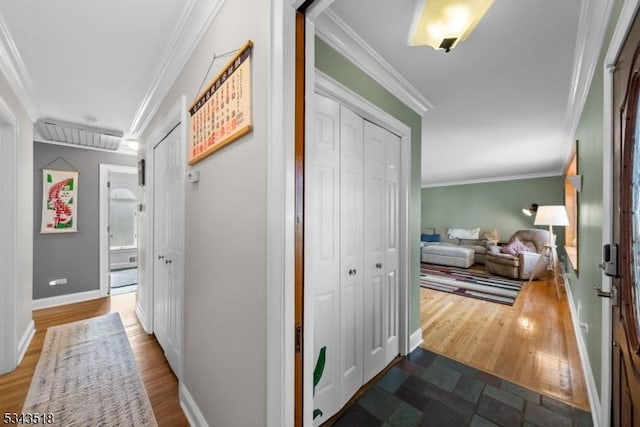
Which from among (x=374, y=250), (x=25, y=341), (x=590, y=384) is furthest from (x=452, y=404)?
(x=25, y=341)

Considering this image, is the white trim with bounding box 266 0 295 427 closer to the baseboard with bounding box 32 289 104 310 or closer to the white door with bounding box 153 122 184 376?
the white door with bounding box 153 122 184 376

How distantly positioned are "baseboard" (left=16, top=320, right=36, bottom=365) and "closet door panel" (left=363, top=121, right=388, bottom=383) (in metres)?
2.87

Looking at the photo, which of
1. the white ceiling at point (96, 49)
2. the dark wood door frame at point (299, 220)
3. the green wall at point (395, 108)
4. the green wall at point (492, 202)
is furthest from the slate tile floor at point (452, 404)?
the green wall at point (492, 202)

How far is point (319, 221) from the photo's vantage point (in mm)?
1480

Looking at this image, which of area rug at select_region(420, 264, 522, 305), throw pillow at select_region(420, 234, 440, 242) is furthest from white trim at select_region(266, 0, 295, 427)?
throw pillow at select_region(420, 234, 440, 242)

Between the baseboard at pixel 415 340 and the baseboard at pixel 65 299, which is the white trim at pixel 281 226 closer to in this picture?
the baseboard at pixel 415 340

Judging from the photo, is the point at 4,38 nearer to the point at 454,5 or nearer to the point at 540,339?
the point at 454,5

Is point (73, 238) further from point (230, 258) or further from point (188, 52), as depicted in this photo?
point (230, 258)

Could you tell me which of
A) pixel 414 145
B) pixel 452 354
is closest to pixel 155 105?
pixel 414 145

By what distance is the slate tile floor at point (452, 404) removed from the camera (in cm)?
153

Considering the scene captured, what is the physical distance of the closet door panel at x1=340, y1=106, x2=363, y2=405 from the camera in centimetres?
164

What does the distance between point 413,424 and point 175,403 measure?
1.54 meters

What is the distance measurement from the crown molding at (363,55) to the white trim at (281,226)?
0.68 m

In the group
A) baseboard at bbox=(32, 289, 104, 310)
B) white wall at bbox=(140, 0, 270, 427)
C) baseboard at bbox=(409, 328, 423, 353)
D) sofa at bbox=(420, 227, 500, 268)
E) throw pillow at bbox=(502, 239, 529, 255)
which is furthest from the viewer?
sofa at bbox=(420, 227, 500, 268)
